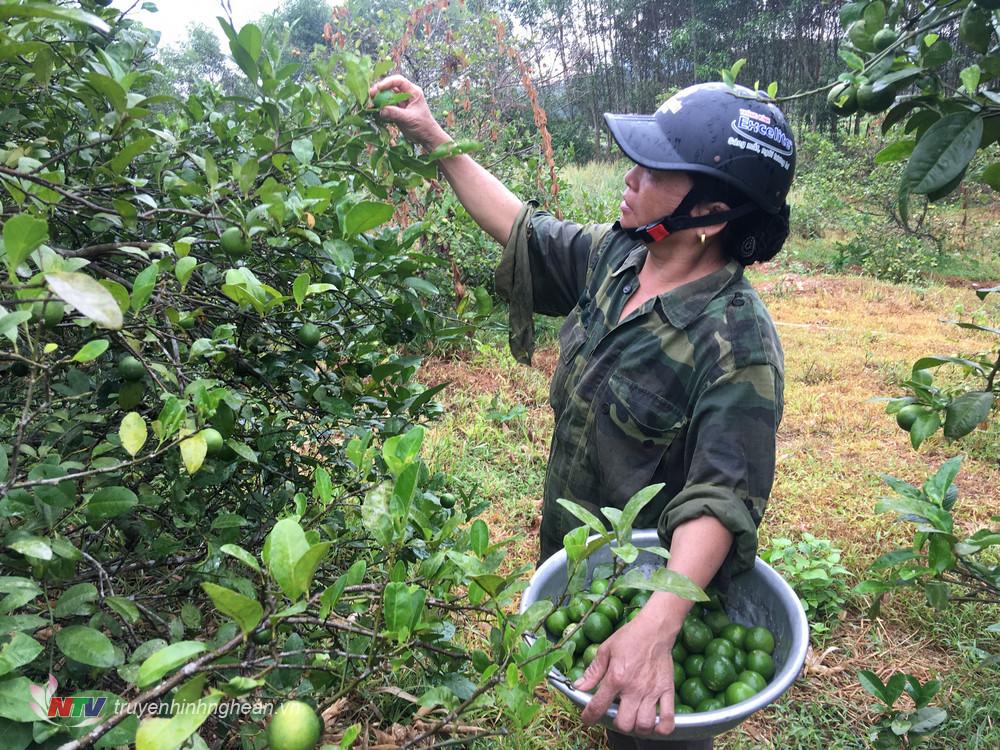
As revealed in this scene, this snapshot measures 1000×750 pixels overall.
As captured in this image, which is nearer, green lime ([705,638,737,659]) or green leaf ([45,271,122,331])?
green leaf ([45,271,122,331])

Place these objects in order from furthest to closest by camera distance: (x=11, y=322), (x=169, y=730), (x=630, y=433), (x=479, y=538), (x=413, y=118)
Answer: (x=413, y=118) < (x=630, y=433) < (x=479, y=538) < (x=11, y=322) < (x=169, y=730)

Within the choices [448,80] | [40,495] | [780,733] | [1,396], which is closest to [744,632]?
[780,733]

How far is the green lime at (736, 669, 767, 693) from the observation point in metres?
1.34

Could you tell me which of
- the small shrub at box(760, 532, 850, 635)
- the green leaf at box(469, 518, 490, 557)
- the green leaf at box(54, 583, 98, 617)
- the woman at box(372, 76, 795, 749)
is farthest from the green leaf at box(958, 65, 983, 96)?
the small shrub at box(760, 532, 850, 635)

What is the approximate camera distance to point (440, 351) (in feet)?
15.7

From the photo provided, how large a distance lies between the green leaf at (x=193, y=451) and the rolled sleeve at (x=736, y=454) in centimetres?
89

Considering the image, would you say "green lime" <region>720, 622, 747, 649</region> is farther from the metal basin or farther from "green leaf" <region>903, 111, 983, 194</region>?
"green leaf" <region>903, 111, 983, 194</region>

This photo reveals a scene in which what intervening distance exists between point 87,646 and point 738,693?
113 cm

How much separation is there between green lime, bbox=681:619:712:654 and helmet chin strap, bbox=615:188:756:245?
0.89 metres

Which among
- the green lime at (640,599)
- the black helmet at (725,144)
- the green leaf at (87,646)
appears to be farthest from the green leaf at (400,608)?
the black helmet at (725,144)

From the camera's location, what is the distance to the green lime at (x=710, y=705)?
135 centimetres

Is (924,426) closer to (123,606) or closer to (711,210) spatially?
(711,210)
